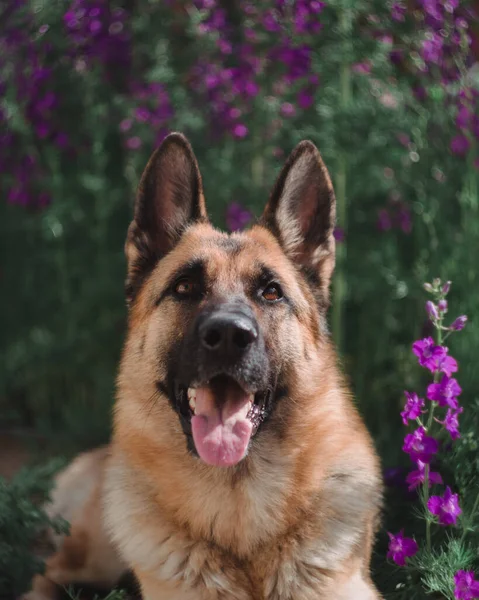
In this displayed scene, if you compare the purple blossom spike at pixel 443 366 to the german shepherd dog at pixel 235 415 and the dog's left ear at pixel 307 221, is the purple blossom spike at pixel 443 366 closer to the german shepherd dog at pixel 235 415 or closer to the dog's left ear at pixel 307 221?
the german shepherd dog at pixel 235 415

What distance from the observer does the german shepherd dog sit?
2695 millimetres

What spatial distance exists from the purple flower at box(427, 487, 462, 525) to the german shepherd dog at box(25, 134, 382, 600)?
0.86ft

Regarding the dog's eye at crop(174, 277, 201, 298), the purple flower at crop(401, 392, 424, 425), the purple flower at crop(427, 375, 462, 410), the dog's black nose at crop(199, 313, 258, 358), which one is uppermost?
the dog's black nose at crop(199, 313, 258, 358)

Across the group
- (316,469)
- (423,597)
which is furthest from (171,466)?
(423,597)

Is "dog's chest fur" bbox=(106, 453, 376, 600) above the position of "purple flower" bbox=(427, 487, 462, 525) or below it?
above

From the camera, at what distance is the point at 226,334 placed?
257cm

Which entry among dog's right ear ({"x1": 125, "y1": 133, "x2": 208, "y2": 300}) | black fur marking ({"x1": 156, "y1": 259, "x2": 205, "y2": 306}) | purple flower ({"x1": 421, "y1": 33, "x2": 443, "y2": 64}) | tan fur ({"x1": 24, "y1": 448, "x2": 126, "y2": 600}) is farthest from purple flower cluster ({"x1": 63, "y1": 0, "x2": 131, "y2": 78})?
tan fur ({"x1": 24, "y1": 448, "x2": 126, "y2": 600})

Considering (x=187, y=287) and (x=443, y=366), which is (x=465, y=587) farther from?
(x=187, y=287)

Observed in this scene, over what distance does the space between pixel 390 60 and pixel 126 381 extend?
9.41 feet

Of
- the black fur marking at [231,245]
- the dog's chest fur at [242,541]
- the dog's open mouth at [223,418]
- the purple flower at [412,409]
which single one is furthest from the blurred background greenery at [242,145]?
the dog's open mouth at [223,418]

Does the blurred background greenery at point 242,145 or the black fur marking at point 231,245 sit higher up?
the black fur marking at point 231,245

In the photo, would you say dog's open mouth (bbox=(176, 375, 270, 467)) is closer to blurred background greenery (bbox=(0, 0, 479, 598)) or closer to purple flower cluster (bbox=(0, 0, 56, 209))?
blurred background greenery (bbox=(0, 0, 479, 598))

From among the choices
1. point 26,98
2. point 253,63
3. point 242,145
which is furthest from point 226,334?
point 26,98

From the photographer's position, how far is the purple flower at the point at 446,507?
110 inches
